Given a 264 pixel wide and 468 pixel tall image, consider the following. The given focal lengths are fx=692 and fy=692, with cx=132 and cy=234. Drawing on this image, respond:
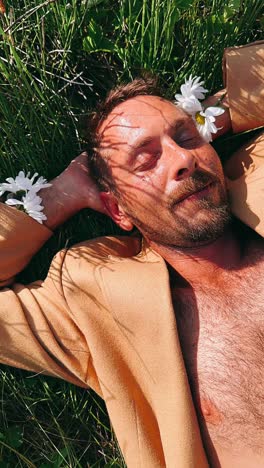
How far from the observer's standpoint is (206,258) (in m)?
3.00

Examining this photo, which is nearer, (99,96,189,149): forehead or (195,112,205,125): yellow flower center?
(99,96,189,149): forehead

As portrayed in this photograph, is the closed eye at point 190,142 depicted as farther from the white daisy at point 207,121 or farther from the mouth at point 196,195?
the mouth at point 196,195

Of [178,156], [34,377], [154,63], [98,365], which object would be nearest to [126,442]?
[98,365]

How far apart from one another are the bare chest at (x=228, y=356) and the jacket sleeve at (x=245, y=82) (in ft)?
2.22

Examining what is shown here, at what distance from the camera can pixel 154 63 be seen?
3.26 metres

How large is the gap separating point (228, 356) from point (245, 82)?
46.7 inches

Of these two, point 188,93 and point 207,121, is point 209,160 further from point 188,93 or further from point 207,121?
point 188,93

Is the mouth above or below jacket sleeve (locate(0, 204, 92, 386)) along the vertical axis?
above

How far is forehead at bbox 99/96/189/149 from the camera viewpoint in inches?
112

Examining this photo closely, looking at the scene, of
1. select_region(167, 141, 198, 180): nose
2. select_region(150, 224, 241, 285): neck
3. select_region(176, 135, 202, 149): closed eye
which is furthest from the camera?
select_region(150, 224, 241, 285): neck

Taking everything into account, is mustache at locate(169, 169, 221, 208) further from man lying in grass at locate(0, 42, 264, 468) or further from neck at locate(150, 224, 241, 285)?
neck at locate(150, 224, 241, 285)

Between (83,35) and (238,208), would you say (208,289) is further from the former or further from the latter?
(83,35)

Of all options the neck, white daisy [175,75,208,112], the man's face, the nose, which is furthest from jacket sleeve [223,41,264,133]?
the neck

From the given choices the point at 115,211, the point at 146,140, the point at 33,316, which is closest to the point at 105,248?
the point at 115,211
